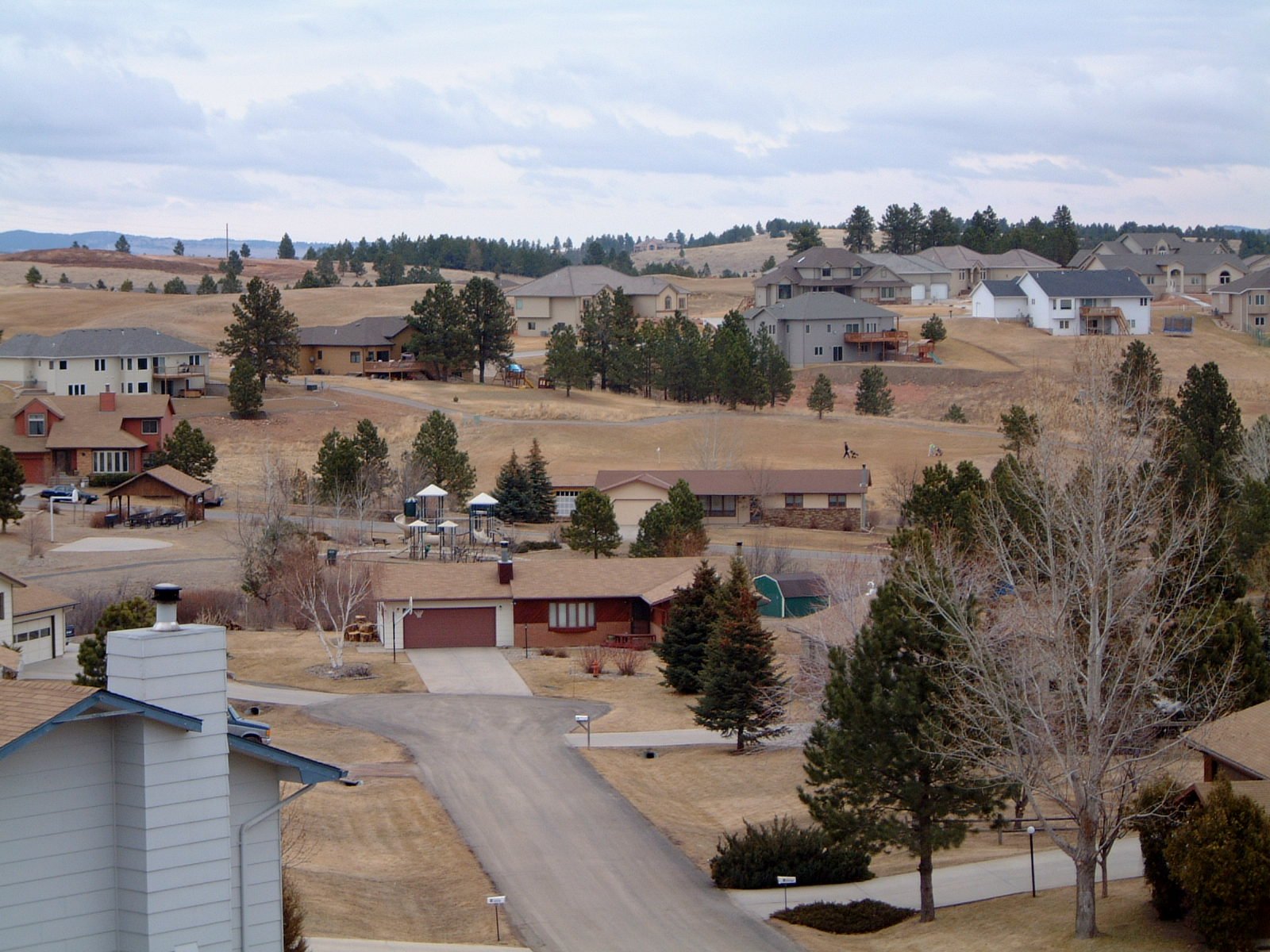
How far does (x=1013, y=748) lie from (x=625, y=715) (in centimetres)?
2133

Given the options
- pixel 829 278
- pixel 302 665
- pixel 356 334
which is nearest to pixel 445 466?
pixel 302 665

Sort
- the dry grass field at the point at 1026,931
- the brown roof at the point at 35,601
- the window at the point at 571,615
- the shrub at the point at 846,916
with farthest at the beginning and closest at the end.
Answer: the window at the point at 571,615 → the brown roof at the point at 35,601 → the shrub at the point at 846,916 → the dry grass field at the point at 1026,931

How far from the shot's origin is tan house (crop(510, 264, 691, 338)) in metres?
140

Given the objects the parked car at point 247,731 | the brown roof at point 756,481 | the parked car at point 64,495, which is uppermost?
the parked car at point 247,731

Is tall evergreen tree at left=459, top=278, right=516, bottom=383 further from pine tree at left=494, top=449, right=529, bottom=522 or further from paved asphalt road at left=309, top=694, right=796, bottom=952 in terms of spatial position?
paved asphalt road at left=309, top=694, right=796, bottom=952

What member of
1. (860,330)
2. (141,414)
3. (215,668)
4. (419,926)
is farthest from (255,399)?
(215,668)

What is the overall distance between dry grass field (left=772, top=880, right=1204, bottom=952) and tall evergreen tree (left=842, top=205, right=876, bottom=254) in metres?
159

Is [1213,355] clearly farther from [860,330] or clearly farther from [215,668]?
[215,668]

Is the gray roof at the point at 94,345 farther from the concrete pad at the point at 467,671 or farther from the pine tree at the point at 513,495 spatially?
the concrete pad at the point at 467,671

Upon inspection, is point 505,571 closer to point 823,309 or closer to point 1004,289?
point 823,309

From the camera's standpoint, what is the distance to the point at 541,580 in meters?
54.2

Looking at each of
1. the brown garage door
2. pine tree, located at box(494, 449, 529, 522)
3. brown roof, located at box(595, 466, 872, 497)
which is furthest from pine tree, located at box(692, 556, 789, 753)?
pine tree, located at box(494, 449, 529, 522)

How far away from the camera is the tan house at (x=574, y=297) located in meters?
140

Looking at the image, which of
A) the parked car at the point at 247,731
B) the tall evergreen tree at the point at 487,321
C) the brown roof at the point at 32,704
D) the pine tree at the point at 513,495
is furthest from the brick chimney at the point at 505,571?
the tall evergreen tree at the point at 487,321
